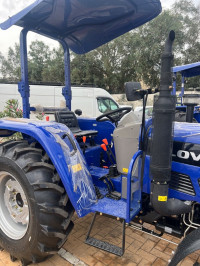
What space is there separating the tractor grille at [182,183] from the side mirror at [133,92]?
682mm

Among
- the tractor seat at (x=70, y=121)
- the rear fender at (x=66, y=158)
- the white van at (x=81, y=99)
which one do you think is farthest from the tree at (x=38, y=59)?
the rear fender at (x=66, y=158)

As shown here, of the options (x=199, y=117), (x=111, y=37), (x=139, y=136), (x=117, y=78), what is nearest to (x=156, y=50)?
(x=117, y=78)

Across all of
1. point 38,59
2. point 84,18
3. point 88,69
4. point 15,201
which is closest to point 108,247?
point 15,201

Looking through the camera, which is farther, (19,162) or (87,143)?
(87,143)

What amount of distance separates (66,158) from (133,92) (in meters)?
0.79

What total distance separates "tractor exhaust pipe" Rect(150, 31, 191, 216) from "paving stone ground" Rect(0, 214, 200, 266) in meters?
0.88

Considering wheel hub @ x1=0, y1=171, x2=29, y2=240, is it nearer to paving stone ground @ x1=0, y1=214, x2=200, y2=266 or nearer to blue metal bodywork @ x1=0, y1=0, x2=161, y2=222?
paving stone ground @ x1=0, y1=214, x2=200, y2=266

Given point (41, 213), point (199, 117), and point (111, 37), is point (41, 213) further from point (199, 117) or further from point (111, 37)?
point (199, 117)

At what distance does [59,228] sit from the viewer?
1935mm

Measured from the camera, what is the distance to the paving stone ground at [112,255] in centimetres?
218

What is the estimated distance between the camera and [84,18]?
102 inches

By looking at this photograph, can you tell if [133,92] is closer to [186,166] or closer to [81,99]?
[186,166]

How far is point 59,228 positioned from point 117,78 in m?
23.2

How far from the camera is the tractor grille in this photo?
1.77m
